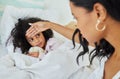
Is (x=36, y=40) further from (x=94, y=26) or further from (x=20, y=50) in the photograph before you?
(x=94, y=26)

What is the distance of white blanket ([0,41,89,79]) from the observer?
1.40m

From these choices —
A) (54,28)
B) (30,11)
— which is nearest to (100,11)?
(54,28)

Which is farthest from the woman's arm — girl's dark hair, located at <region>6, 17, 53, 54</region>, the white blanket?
girl's dark hair, located at <region>6, 17, 53, 54</region>

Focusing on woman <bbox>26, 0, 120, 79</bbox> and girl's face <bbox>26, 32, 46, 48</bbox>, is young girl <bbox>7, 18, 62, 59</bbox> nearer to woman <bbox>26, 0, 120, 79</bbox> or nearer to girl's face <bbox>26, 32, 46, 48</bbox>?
girl's face <bbox>26, 32, 46, 48</bbox>

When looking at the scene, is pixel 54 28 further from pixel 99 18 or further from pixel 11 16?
pixel 11 16

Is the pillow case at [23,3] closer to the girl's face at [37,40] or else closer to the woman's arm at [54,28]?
the girl's face at [37,40]

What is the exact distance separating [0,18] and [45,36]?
0.48 meters

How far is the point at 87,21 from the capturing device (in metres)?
0.78

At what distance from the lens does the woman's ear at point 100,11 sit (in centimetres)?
73

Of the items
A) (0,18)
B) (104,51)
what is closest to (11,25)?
(0,18)

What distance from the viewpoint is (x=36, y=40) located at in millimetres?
1709

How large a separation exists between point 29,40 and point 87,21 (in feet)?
3.32

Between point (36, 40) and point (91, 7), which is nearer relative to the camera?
point (91, 7)

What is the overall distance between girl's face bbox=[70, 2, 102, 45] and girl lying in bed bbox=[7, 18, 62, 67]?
2.99 feet
